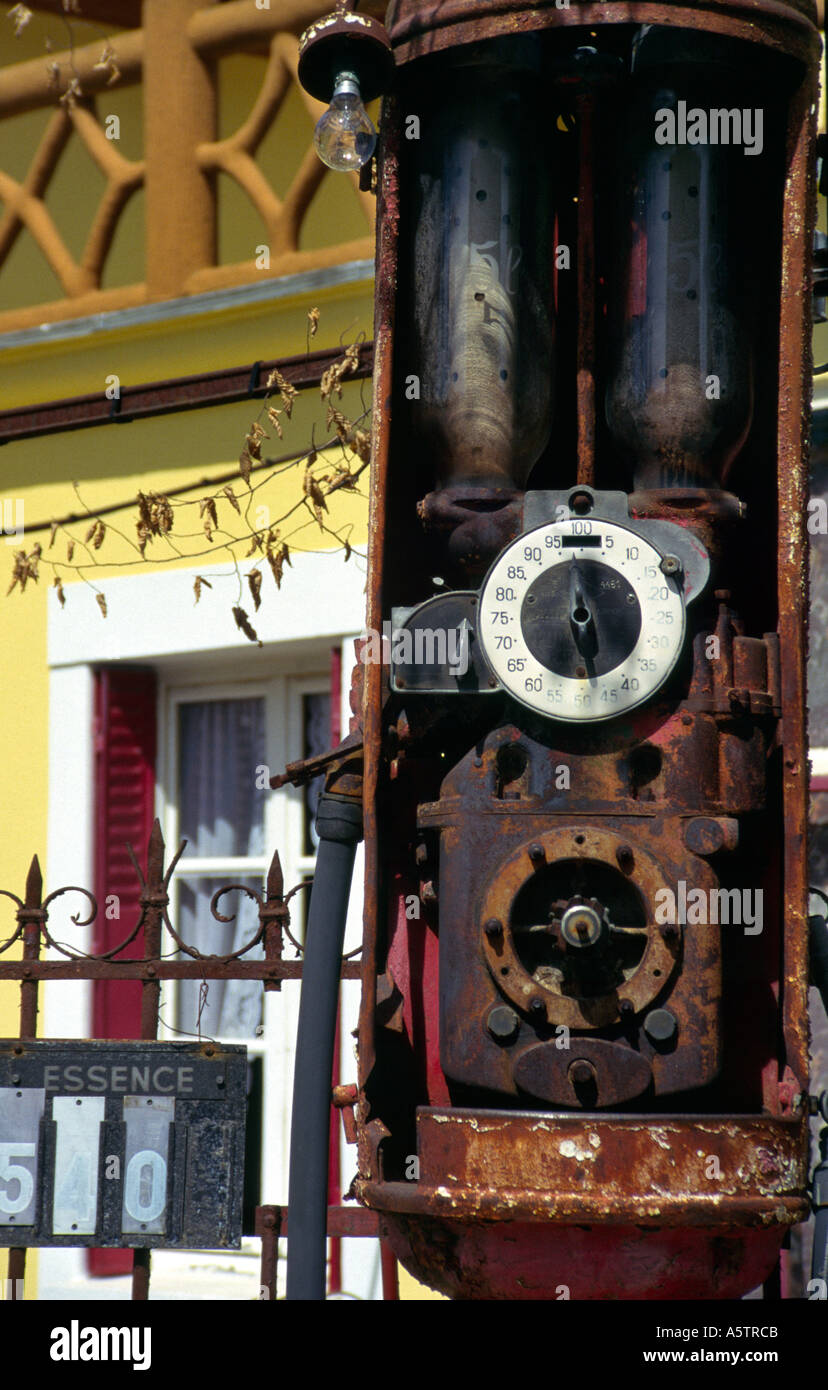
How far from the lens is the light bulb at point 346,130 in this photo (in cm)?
312

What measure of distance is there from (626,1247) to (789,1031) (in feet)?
1.47

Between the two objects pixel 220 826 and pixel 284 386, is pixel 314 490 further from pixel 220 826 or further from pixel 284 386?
pixel 220 826

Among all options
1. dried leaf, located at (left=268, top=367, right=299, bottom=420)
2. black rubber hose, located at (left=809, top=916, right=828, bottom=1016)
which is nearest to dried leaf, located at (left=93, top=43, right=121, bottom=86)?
dried leaf, located at (left=268, top=367, right=299, bottom=420)

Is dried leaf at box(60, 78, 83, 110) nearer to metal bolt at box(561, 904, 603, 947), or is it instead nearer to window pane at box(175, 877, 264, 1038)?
window pane at box(175, 877, 264, 1038)

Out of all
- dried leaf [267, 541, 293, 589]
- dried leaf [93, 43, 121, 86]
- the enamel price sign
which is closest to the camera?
the enamel price sign

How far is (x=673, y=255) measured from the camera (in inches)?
125

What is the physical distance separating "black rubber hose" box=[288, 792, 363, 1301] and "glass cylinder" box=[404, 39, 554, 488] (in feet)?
2.63

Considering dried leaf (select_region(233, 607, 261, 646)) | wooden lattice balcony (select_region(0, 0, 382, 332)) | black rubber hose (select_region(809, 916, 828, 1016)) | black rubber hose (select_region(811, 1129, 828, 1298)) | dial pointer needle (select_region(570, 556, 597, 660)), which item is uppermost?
wooden lattice balcony (select_region(0, 0, 382, 332))

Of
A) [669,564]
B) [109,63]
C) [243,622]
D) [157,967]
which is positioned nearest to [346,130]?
[669,564]

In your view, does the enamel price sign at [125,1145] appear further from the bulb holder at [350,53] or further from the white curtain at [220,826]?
the bulb holder at [350,53]

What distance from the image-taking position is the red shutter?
19.7 feet

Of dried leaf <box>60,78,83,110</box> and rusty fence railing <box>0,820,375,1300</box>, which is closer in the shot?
rusty fence railing <box>0,820,375,1300</box>

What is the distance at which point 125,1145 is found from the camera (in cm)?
421

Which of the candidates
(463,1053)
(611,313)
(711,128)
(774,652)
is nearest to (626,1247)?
(463,1053)
